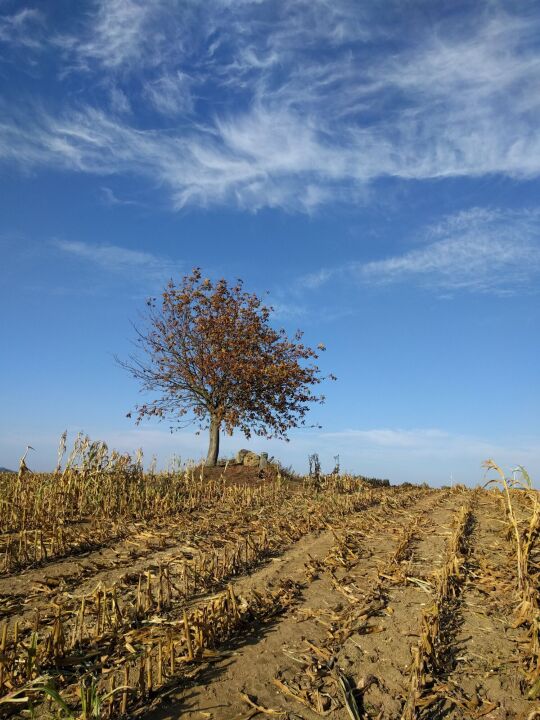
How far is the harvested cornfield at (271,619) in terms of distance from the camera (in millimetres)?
4449

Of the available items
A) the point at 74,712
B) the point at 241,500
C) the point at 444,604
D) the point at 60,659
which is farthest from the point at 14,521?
the point at 444,604

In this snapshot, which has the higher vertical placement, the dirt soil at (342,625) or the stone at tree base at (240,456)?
the stone at tree base at (240,456)

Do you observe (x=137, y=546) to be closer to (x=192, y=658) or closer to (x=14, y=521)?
(x=14, y=521)

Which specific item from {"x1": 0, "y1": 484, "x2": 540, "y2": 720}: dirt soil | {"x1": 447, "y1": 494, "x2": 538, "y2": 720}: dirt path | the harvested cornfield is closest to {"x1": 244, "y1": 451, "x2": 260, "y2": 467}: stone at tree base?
the harvested cornfield

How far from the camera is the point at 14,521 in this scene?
11000 mm

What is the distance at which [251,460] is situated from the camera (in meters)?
26.1

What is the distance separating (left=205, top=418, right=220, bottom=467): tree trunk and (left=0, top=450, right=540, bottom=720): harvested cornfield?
→ 14.4 metres

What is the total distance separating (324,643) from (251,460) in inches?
821

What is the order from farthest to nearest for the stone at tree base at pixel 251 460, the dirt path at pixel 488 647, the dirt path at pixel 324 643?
the stone at tree base at pixel 251 460
the dirt path at pixel 488 647
the dirt path at pixel 324 643

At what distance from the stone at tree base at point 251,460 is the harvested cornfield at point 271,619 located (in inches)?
566

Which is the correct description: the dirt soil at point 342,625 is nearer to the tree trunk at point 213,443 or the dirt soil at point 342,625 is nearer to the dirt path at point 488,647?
the dirt path at point 488,647

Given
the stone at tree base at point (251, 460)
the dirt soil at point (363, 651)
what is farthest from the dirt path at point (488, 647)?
the stone at tree base at point (251, 460)

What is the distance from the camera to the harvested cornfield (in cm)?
445

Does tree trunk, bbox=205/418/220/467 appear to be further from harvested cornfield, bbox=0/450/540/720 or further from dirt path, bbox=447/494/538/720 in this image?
dirt path, bbox=447/494/538/720
